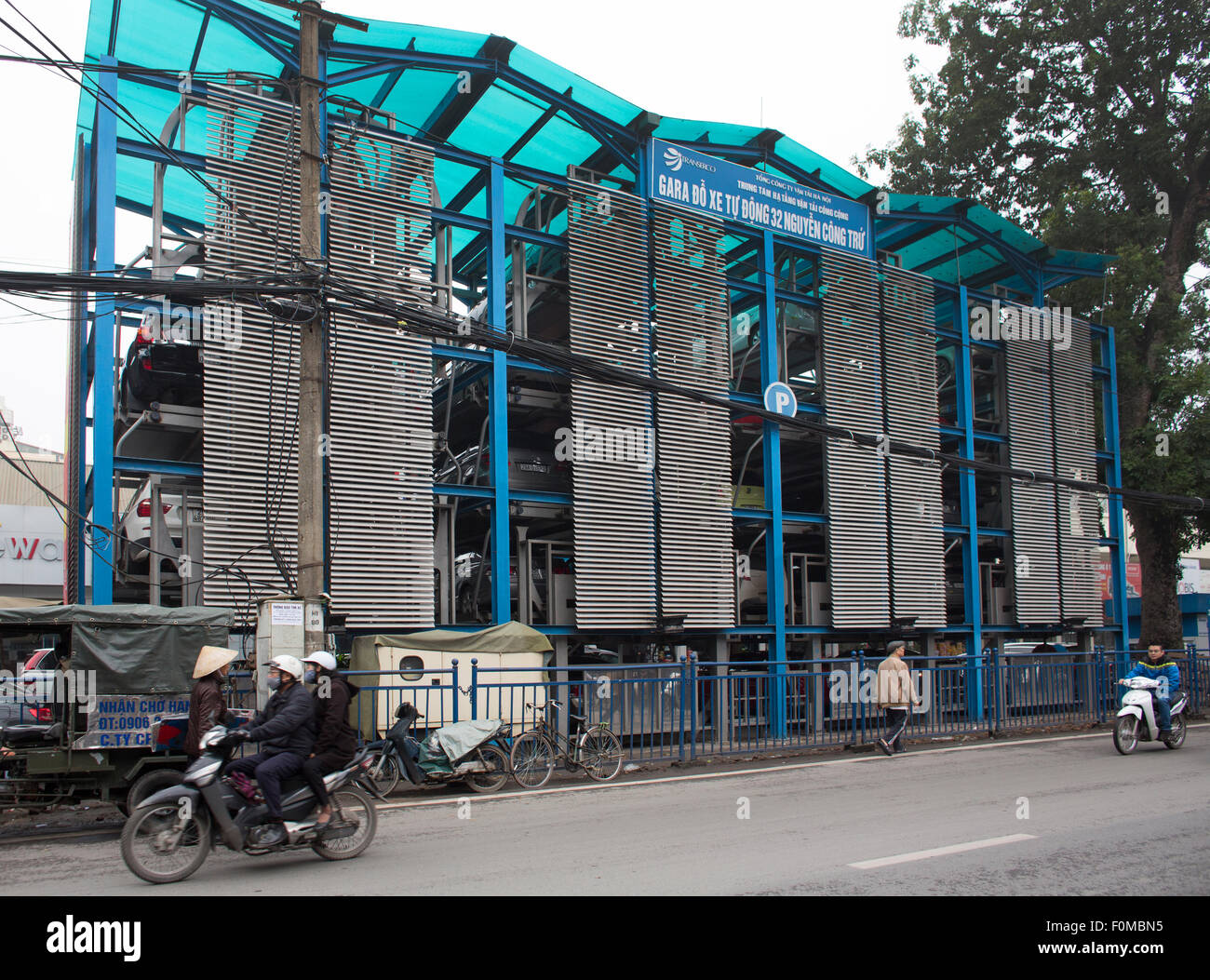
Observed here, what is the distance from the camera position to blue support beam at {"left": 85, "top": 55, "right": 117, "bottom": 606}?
42.9ft

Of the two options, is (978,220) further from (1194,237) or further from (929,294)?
(1194,237)

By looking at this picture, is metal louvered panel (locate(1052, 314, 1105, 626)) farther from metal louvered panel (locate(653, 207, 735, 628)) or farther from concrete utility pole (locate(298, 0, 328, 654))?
concrete utility pole (locate(298, 0, 328, 654))

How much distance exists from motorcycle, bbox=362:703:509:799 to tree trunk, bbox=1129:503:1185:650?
70.2 feet

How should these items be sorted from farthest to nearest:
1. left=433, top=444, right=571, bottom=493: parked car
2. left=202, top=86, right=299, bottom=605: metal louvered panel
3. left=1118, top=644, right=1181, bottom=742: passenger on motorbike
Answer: left=433, top=444, right=571, bottom=493: parked car
left=1118, top=644, right=1181, bottom=742: passenger on motorbike
left=202, top=86, right=299, bottom=605: metal louvered panel

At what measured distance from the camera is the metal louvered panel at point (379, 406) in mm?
14914

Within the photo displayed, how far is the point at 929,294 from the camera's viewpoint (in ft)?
78.3

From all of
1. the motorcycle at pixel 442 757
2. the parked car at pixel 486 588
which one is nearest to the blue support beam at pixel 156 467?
the parked car at pixel 486 588

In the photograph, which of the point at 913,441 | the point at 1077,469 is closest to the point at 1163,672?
the point at 913,441

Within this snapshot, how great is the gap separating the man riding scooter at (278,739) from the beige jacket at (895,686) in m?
9.88

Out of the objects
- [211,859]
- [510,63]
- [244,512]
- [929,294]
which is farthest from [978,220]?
[211,859]

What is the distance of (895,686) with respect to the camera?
49.6 ft

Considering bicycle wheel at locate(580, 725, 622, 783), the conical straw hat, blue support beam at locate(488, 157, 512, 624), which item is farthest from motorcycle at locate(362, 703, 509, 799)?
blue support beam at locate(488, 157, 512, 624)

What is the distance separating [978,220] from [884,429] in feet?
21.4

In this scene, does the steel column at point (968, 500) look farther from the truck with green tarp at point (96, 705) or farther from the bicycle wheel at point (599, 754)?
the truck with green tarp at point (96, 705)
